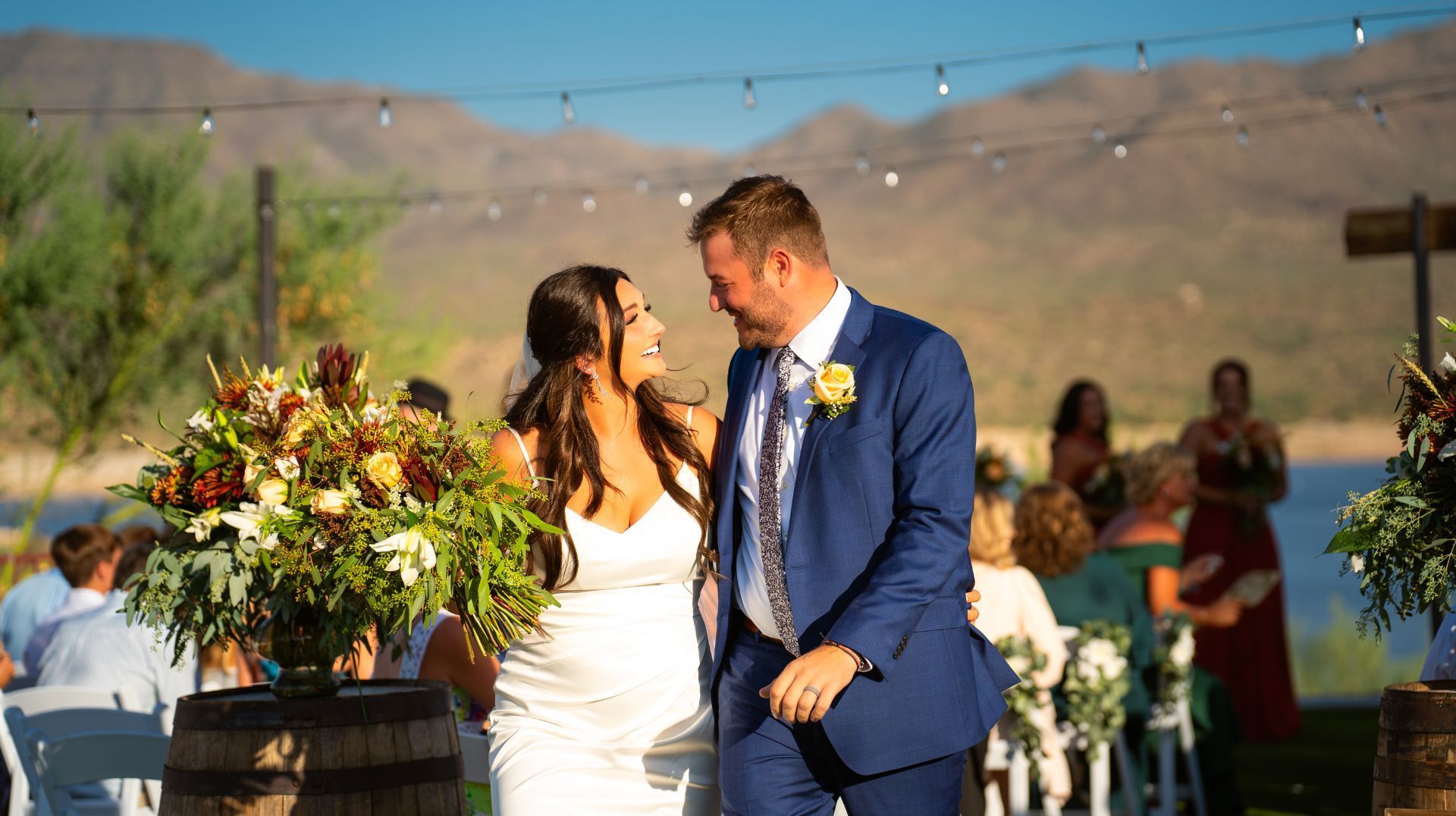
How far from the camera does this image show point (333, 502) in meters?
3.24

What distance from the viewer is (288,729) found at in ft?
11.6

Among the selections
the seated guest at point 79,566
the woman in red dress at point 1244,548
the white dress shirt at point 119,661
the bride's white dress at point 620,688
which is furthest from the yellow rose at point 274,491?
the woman in red dress at point 1244,548

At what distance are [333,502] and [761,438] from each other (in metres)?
0.95

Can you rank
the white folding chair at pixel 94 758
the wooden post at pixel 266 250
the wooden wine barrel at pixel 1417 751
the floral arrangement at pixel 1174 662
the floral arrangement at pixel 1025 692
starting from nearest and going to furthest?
the wooden wine barrel at pixel 1417 751, the white folding chair at pixel 94 758, the floral arrangement at pixel 1025 692, the floral arrangement at pixel 1174 662, the wooden post at pixel 266 250

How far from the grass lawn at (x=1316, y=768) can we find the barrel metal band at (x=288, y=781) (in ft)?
16.5

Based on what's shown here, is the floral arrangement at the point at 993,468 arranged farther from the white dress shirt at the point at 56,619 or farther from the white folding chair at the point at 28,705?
the white folding chair at the point at 28,705

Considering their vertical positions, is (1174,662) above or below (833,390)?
below

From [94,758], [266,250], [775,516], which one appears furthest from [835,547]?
[266,250]

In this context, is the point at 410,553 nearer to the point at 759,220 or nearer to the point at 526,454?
the point at 526,454

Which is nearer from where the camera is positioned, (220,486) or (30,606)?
(220,486)

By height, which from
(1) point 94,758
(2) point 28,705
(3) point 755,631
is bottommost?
(1) point 94,758

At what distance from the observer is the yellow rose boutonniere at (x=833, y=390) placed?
302 centimetres

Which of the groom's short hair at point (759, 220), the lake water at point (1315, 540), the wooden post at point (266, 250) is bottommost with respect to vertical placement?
the lake water at point (1315, 540)

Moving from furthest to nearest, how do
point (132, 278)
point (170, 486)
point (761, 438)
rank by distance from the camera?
point (132, 278), point (170, 486), point (761, 438)
